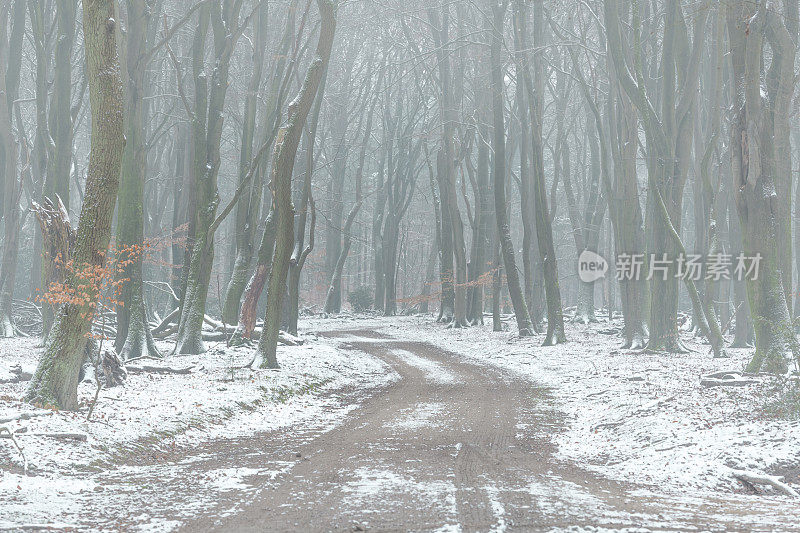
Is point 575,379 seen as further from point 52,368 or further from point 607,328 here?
point 607,328

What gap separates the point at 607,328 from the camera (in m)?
26.3

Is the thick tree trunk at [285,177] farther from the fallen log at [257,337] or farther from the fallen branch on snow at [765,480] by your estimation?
the fallen branch on snow at [765,480]

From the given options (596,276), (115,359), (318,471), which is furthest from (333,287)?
(318,471)

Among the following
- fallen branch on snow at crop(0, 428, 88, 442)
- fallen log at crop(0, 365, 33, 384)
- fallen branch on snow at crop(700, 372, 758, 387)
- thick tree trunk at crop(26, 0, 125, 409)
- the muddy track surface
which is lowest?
the muddy track surface

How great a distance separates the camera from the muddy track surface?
477 cm

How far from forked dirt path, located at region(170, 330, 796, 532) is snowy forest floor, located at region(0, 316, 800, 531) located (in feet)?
0.12

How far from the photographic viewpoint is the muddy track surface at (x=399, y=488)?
4770 millimetres

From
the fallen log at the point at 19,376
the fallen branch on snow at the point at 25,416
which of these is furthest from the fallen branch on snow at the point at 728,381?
the fallen log at the point at 19,376

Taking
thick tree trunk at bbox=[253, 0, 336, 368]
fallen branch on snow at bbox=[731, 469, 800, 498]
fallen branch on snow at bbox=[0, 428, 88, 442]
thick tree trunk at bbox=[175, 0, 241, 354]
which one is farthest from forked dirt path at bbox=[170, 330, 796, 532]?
thick tree trunk at bbox=[175, 0, 241, 354]

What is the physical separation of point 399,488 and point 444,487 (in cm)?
38

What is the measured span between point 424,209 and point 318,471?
43.6 m

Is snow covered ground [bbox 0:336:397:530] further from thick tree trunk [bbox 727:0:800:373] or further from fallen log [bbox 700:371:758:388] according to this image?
thick tree trunk [bbox 727:0:800:373]

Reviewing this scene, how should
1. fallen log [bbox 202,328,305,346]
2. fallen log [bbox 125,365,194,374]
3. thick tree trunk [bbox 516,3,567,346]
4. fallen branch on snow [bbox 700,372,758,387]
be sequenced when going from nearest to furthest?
fallen branch on snow [bbox 700,372,758,387] → fallen log [bbox 125,365,194,374] → fallen log [bbox 202,328,305,346] → thick tree trunk [bbox 516,3,567,346]

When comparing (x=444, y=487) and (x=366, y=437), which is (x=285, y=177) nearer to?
(x=366, y=437)
